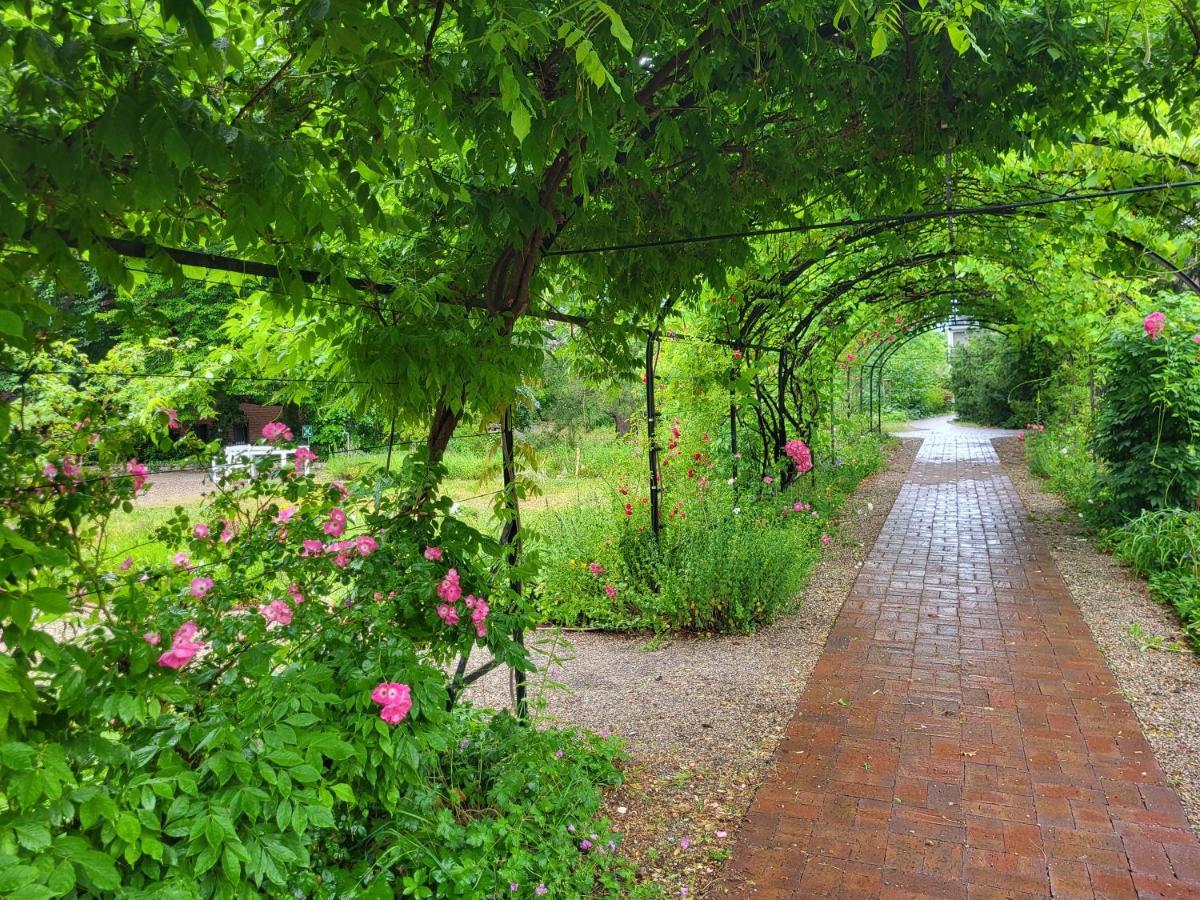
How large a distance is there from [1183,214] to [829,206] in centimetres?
216

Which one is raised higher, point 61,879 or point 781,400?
point 781,400

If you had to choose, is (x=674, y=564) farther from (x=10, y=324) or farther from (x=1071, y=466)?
(x=1071, y=466)

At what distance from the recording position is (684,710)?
3.47 meters

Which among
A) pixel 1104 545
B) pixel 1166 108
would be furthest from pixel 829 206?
pixel 1104 545

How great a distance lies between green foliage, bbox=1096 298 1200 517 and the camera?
5.68 m

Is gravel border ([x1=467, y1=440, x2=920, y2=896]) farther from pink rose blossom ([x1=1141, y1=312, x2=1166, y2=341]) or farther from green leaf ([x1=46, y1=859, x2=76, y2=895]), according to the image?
pink rose blossom ([x1=1141, y1=312, x2=1166, y2=341])

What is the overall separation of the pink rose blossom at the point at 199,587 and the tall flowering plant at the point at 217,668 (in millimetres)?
13

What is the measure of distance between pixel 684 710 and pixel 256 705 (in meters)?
2.35

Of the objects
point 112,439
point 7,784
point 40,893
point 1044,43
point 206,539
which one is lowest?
point 40,893

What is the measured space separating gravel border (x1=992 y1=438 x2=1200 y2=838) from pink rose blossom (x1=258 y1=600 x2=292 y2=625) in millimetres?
3030

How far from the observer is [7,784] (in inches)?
47.0

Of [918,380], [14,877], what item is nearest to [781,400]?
[14,877]

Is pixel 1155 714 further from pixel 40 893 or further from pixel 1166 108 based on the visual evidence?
pixel 40 893

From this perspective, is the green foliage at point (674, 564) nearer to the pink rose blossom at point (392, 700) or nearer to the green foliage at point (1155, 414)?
the pink rose blossom at point (392, 700)
